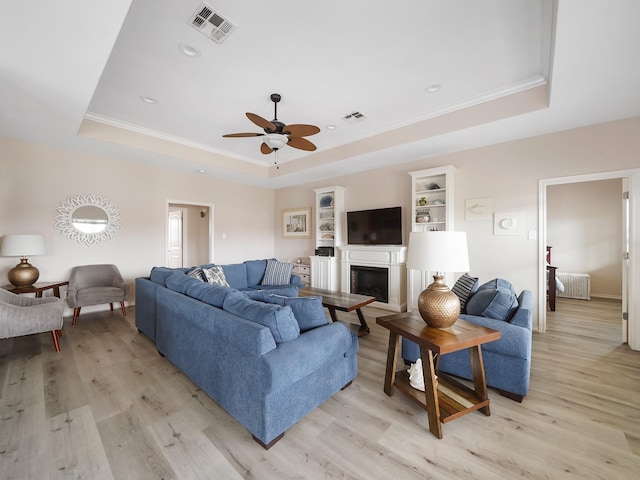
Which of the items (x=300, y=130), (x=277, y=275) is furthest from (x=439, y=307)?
(x=277, y=275)

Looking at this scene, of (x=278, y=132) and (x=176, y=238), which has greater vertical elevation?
(x=278, y=132)

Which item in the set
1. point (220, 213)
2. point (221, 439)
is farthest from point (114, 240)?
point (221, 439)

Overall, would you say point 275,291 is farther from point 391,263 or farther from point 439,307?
point 439,307

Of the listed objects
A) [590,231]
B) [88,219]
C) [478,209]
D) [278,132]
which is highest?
[278,132]

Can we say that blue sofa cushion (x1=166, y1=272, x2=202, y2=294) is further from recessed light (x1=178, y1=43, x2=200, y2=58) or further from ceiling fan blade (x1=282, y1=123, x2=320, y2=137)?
recessed light (x1=178, y1=43, x2=200, y2=58)

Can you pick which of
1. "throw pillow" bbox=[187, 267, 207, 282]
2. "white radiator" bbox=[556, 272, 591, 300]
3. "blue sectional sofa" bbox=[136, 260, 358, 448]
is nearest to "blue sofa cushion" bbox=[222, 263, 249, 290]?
"throw pillow" bbox=[187, 267, 207, 282]

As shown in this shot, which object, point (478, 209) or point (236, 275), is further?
point (236, 275)

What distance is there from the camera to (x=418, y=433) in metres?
1.66

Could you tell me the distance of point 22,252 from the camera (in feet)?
10.9

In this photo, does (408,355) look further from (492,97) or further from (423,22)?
(492,97)

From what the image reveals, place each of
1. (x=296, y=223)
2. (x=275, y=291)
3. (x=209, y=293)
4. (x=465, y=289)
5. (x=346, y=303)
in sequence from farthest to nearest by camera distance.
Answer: (x=296, y=223) → (x=275, y=291) → (x=346, y=303) → (x=465, y=289) → (x=209, y=293)

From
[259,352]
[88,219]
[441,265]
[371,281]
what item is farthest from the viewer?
[371,281]

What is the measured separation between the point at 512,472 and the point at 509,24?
3038 mm

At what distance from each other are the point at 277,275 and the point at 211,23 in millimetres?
3584
